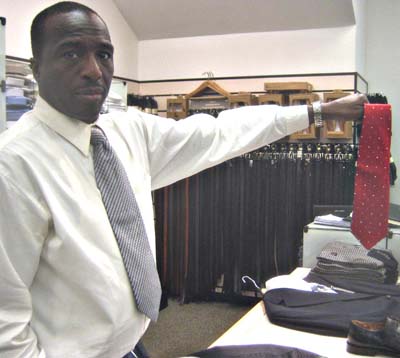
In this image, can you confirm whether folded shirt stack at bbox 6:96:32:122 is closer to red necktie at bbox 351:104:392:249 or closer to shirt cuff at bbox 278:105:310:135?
shirt cuff at bbox 278:105:310:135

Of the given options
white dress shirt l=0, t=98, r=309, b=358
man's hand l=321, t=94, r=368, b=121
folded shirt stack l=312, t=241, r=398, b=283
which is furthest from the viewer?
folded shirt stack l=312, t=241, r=398, b=283

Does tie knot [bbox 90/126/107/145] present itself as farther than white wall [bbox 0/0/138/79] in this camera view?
No

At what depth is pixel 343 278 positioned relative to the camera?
2236mm

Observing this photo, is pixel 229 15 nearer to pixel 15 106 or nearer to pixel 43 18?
pixel 15 106

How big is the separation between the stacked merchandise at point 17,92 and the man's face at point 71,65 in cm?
172

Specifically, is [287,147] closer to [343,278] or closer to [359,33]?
[359,33]

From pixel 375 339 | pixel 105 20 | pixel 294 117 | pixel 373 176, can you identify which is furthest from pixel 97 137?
pixel 105 20

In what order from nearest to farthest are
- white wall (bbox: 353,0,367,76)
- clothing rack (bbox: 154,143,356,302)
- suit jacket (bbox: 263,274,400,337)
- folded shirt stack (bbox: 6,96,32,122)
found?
suit jacket (bbox: 263,274,400,337) < folded shirt stack (bbox: 6,96,32,122) < clothing rack (bbox: 154,143,356,302) < white wall (bbox: 353,0,367,76)

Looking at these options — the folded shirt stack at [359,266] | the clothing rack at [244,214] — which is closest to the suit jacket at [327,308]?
the folded shirt stack at [359,266]

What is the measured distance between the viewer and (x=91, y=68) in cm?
107

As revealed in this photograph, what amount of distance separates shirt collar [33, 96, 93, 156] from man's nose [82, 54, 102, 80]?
105 millimetres

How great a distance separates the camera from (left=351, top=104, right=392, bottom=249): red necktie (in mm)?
1410

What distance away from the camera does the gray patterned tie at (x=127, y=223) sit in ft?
3.52

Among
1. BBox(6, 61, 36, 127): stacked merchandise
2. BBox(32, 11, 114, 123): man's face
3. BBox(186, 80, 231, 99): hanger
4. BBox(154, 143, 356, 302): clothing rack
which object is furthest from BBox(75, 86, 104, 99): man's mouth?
BBox(186, 80, 231, 99): hanger
